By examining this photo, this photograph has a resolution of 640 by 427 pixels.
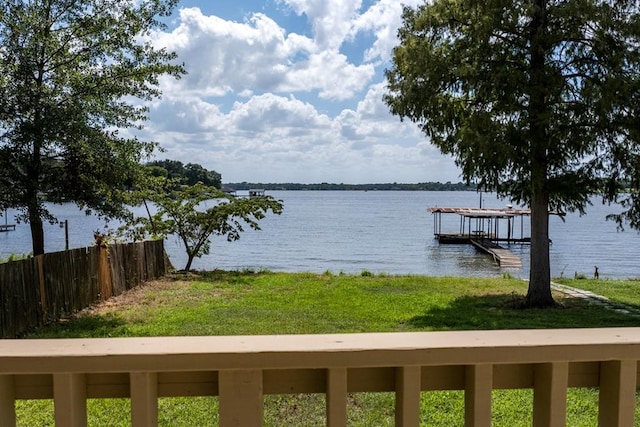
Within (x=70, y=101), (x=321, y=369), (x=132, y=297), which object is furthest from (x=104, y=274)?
(x=321, y=369)

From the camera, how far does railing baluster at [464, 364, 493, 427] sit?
1.19m

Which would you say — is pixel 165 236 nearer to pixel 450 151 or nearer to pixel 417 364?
pixel 450 151

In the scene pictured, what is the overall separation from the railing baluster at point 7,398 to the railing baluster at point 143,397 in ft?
0.90

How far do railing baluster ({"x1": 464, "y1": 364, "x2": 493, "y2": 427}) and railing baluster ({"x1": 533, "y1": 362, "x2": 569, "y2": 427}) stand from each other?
5.4 inches

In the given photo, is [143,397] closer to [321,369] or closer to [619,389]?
[321,369]

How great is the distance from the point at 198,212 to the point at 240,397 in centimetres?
1483

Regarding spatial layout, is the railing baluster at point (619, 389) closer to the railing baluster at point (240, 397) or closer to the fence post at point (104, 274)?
the railing baluster at point (240, 397)

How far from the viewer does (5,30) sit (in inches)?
279

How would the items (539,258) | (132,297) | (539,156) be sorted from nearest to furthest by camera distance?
(539,156) → (539,258) → (132,297)

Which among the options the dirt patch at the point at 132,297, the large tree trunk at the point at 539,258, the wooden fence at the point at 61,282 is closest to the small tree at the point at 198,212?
the dirt patch at the point at 132,297

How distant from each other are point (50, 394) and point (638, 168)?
1062 cm

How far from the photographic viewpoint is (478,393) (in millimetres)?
1197

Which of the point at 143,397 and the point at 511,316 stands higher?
the point at 143,397

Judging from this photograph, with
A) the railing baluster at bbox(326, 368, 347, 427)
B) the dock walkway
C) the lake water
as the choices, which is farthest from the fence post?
the dock walkway
